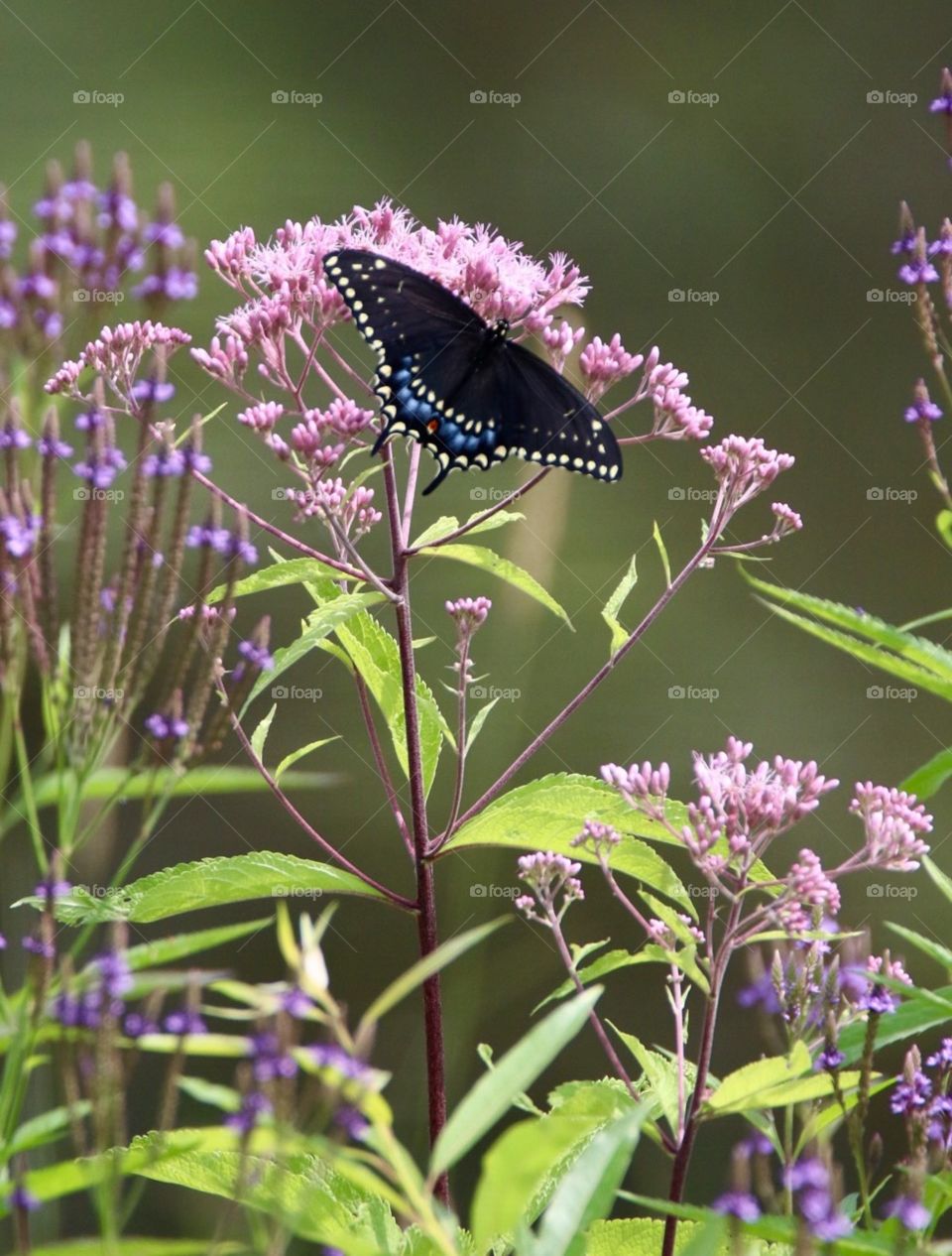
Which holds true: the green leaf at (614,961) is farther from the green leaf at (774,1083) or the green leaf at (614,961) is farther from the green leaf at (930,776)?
the green leaf at (930,776)

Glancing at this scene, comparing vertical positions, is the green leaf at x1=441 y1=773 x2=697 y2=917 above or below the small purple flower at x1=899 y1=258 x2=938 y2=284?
below

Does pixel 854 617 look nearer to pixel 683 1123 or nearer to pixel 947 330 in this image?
pixel 683 1123

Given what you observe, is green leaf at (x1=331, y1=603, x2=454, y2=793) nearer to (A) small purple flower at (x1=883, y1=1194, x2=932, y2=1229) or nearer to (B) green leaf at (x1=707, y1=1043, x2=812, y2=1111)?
(B) green leaf at (x1=707, y1=1043, x2=812, y2=1111)

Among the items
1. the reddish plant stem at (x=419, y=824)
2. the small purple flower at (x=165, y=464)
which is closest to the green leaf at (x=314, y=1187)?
the reddish plant stem at (x=419, y=824)

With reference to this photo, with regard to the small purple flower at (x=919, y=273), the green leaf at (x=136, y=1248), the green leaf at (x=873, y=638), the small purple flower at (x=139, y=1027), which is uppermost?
the small purple flower at (x=919, y=273)

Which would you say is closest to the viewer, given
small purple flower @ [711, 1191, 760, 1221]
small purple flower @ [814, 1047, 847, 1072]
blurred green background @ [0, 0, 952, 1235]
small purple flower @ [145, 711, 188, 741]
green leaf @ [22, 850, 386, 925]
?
small purple flower @ [711, 1191, 760, 1221]

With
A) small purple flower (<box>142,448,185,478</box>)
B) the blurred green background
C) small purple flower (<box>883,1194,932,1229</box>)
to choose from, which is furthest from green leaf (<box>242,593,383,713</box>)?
the blurred green background
